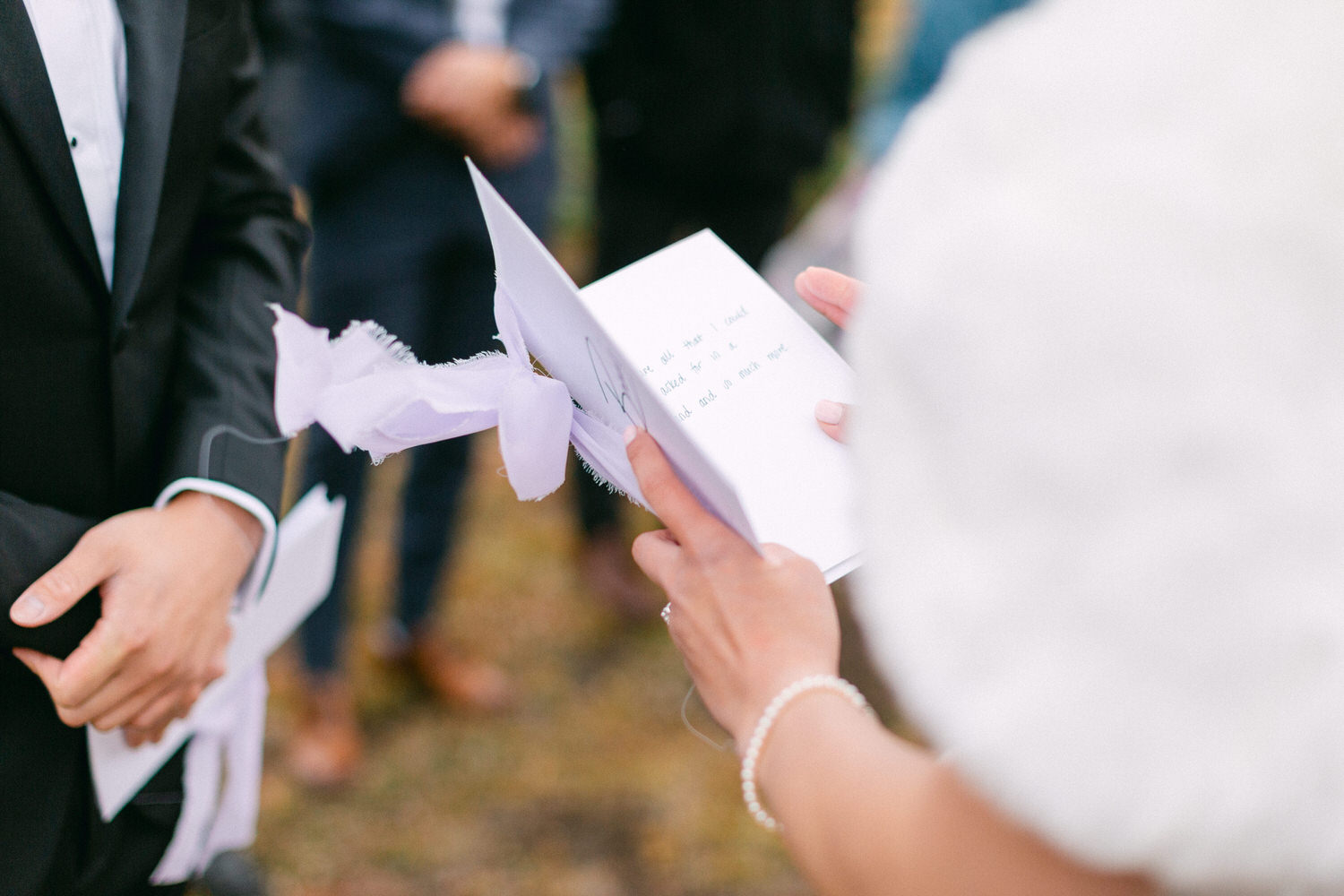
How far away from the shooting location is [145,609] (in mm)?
841

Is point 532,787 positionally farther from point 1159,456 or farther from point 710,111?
point 1159,456

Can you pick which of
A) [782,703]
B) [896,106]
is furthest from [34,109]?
[896,106]

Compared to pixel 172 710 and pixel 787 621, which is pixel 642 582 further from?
pixel 787 621

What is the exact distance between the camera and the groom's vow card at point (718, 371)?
25.5 inches

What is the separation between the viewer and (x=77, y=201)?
2.62ft

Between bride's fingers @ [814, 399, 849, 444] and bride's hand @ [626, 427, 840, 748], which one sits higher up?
bride's fingers @ [814, 399, 849, 444]

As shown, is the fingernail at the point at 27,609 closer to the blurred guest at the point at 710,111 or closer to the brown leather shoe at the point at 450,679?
the brown leather shoe at the point at 450,679

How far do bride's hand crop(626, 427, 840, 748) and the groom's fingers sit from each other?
19.8 inches

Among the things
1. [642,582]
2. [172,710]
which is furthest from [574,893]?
[172,710]

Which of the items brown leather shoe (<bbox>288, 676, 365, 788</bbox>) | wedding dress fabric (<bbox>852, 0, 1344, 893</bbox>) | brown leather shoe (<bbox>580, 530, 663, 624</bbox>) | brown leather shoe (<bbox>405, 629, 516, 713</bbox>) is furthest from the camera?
brown leather shoe (<bbox>580, 530, 663, 624</bbox>)

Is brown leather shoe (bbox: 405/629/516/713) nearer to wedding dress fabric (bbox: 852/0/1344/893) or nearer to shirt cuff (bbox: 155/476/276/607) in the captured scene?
shirt cuff (bbox: 155/476/276/607)

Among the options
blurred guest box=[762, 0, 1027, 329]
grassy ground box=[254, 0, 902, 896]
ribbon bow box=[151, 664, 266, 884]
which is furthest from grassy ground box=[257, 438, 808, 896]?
blurred guest box=[762, 0, 1027, 329]

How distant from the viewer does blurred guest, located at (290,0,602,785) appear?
1.68 metres

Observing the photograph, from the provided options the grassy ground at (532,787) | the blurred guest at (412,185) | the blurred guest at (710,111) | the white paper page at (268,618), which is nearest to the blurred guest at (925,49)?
the blurred guest at (710,111)
